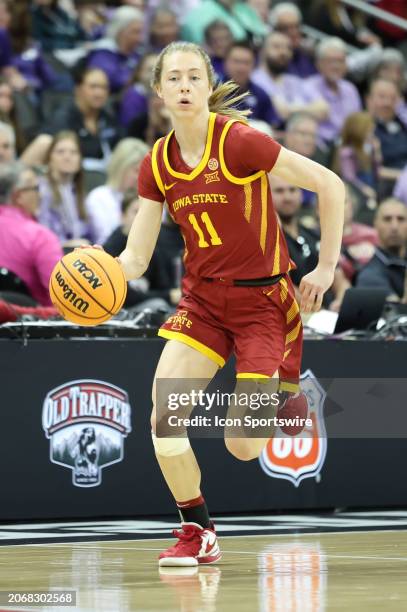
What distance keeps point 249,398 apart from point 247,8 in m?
12.1

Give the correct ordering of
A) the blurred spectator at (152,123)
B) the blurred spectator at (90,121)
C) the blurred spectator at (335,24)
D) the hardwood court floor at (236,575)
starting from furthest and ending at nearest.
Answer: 1. the blurred spectator at (335,24)
2. the blurred spectator at (152,123)
3. the blurred spectator at (90,121)
4. the hardwood court floor at (236,575)

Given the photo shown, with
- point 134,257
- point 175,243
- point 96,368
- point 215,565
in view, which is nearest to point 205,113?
point 134,257

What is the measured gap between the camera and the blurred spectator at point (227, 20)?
1655 cm

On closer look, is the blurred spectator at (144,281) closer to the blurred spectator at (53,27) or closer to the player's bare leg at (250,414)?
the player's bare leg at (250,414)

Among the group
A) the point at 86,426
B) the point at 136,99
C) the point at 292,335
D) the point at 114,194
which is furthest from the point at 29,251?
the point at 136,99

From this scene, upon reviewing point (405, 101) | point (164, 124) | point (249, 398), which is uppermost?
point (405, 101)

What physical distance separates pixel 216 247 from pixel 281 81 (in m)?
10.5

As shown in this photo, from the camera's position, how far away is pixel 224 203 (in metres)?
6.68

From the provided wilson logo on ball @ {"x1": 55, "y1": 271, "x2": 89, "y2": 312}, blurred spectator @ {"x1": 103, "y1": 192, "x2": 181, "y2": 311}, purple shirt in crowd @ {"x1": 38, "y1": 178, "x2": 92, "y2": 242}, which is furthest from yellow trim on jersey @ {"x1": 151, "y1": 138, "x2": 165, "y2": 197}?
purple shirt in crowd @ {"x1": 38, "y1": 178, "x2": 92, "y2": 242}

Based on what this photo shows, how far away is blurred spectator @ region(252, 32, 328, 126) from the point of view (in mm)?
16531

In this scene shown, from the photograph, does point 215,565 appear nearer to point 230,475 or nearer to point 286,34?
point 230,475

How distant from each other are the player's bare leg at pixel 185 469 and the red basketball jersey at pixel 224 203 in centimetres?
41

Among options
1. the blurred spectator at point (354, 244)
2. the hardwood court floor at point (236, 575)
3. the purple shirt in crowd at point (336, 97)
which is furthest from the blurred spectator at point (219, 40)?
the hardwood court floor at point (236, 575)

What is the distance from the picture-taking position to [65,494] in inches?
355
